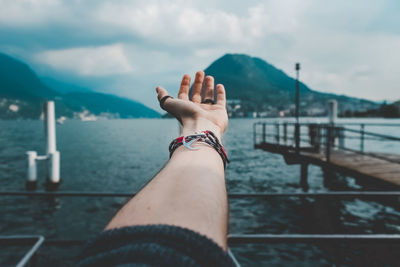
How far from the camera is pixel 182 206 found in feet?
2.26

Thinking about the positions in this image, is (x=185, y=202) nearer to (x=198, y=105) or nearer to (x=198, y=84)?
(x=198, y=105)

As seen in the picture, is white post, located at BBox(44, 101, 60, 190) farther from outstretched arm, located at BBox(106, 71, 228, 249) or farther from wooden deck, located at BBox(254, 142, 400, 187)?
outstretched arm, located at BBox(106, 71, 228, 249)

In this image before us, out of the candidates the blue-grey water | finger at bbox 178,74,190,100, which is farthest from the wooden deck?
finger at bbox 178,74,190,100

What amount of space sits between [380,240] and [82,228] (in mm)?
10706

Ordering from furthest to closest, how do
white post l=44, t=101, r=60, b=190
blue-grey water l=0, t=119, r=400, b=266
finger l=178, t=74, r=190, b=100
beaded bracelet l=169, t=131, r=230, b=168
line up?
white post l=44, t=101, r=60, b=190, blue-grey water l=0, t=119, r=400, b=266, finger l=178, t=74, r=190, b=100, beaded bracelet l=169, t=131, r=230, b=168

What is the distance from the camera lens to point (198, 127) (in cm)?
138

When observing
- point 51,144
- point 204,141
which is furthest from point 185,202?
point 51,144

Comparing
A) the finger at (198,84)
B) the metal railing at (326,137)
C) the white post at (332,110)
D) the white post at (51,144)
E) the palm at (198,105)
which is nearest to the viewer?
the palm at (198,105)

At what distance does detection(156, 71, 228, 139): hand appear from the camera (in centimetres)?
144

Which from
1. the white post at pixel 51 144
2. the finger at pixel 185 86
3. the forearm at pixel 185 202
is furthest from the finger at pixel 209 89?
the white post at pixel 51 144

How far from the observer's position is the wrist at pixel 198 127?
1.35m

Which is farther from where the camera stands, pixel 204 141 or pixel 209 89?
pixel 209 89

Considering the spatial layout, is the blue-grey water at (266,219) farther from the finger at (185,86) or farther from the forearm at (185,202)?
the forearm at (185,202)

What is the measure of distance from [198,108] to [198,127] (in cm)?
20
